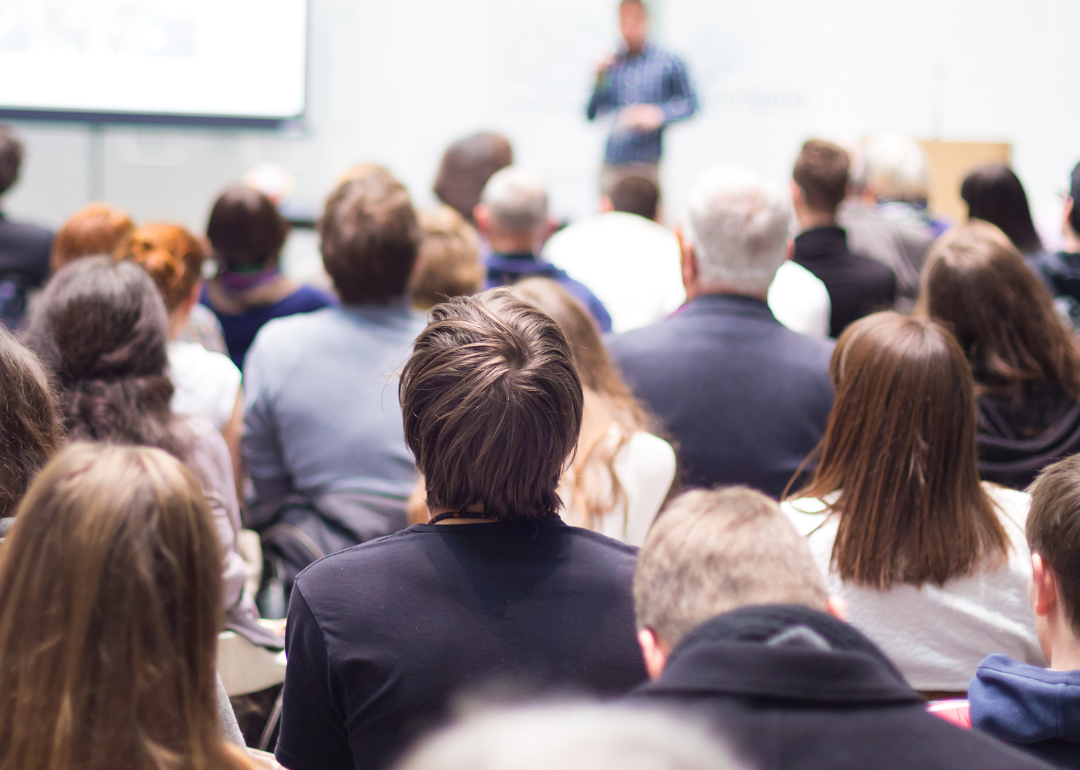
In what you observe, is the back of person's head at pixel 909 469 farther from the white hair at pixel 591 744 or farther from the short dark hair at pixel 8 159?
the short dark hair at pixel 8 159

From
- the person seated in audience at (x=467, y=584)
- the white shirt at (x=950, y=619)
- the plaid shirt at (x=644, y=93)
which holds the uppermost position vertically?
the plaid shirt at (x=644, y=93)

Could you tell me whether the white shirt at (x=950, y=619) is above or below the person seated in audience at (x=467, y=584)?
below

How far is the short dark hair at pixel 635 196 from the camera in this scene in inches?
158

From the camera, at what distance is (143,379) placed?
1.86 meters

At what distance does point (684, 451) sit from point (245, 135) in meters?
5.47

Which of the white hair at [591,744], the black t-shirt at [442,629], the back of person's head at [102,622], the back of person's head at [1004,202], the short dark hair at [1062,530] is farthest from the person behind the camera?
the back of person's head at [1004,202]

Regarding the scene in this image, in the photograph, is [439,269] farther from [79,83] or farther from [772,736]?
[79,83]

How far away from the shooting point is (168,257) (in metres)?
2.50

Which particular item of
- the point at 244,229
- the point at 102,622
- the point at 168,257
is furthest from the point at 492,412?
the point at 244,229

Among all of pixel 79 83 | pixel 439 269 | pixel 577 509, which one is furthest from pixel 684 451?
pixel 79 83

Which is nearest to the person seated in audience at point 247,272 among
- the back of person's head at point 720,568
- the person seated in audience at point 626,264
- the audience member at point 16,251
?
the audience member at point 16,251

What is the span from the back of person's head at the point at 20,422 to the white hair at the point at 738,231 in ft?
4.66

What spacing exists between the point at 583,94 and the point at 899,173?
3.38m

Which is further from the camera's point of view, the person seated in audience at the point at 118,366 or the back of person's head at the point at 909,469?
the person seated in audience at the point at 118,366
